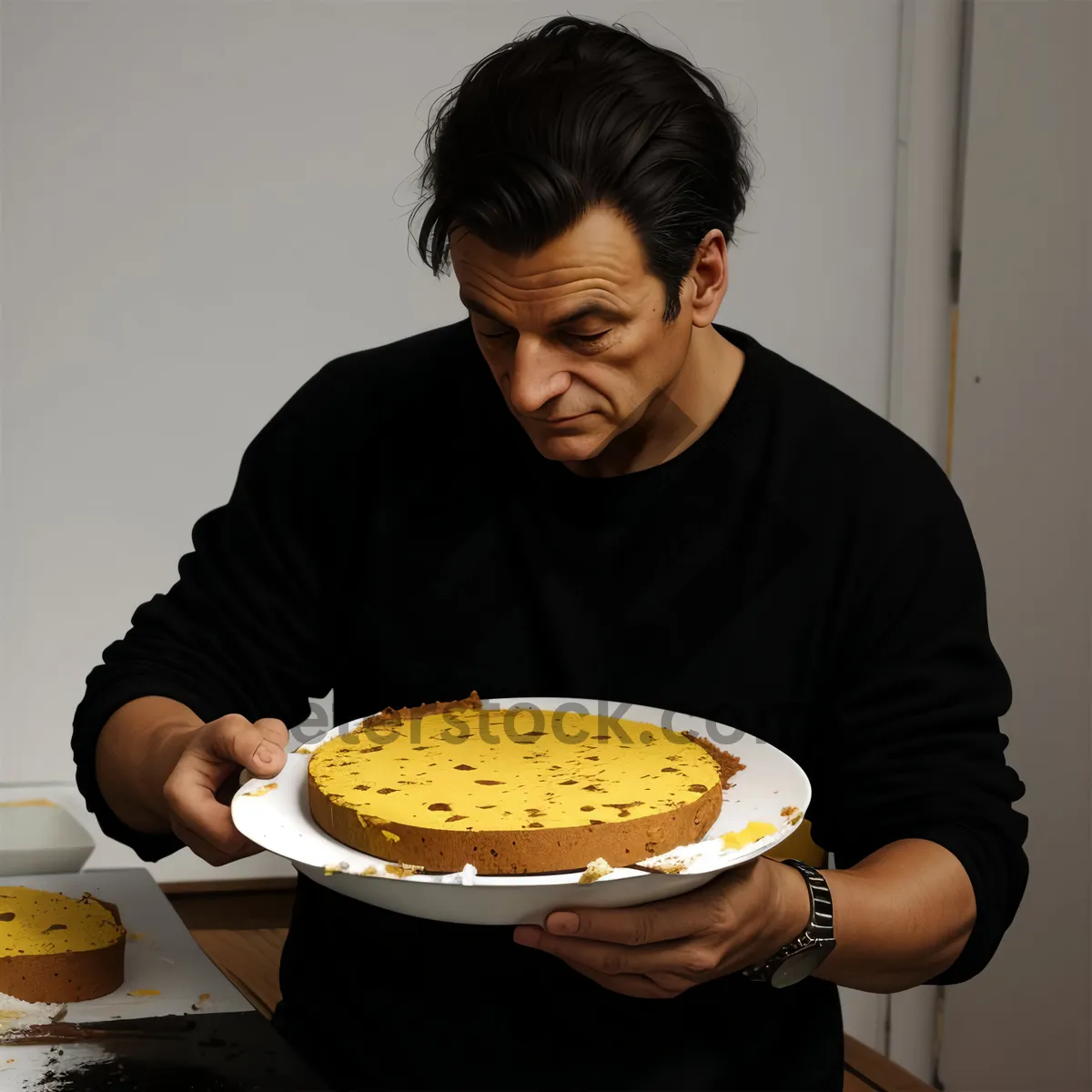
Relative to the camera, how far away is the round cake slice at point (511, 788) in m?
0.88

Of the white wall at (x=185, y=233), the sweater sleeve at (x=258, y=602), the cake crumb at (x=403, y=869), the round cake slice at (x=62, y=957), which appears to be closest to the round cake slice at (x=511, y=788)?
the cake crumb at (x=403, y=869)

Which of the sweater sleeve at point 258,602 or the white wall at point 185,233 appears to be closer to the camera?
the sweater sleeve at point 258,602

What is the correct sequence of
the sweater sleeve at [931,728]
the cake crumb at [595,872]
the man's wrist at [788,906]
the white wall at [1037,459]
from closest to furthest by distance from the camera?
the cake crumb at [595,872] < the man's wrist at [788,906] < the sweater sleeve at [931,728] < the white wall at [1037,459]

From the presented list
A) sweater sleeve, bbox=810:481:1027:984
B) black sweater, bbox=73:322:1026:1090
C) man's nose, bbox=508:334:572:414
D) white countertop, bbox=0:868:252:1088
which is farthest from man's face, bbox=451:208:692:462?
white countertop, bbox=0:868:252:1088

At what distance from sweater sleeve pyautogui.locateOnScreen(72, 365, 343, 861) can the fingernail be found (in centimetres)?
55

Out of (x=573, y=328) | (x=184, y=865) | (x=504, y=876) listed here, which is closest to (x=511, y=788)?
(x=504, y=876)

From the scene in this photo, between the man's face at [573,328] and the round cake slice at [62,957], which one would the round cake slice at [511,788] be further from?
the round cake slice at [62,957]

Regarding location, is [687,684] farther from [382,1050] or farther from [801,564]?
[382,1050]

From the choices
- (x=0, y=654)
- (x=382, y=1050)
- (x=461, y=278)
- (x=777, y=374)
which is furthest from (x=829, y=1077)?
(x=0, y=654)

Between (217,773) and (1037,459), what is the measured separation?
1.75 meters

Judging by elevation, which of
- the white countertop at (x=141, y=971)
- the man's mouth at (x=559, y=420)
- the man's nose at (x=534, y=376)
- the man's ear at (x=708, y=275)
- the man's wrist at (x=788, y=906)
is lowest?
the white countertop at (x=141, y=971)

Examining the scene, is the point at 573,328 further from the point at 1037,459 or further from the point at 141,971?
the point at 1037,459

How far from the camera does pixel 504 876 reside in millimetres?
864

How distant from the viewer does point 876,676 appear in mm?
1169
